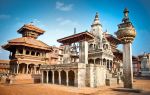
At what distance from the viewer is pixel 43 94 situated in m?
14.2

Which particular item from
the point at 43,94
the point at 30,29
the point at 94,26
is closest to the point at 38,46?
the point at 30,29

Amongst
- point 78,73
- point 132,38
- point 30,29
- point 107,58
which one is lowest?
point 78,73

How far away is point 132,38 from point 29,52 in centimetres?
2557

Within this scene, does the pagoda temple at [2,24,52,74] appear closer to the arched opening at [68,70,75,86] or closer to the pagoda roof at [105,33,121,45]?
the arched opening at [68,70,75,86]

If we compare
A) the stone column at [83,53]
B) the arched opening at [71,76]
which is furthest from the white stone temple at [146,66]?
the arched opening at [71,76]

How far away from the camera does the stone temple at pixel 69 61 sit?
23781mm

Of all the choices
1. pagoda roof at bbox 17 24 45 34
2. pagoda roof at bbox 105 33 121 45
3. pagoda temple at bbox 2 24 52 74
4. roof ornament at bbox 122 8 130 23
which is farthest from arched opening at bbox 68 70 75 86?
pagoda roof at bbox 105 33 121 45

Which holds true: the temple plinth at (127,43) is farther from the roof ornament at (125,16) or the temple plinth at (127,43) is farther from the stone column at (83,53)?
the stone column at (83,53)

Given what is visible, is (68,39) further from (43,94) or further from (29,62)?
(43,94)

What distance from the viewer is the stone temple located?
2378cm

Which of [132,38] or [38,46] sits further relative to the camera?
[38,46]

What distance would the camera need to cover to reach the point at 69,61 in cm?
3241

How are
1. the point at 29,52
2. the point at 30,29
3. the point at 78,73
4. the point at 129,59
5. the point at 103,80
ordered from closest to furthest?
the point at 129,59 < the point at 78,73 < the point at 103,80 < the point at 29,52 < the point at 30,29

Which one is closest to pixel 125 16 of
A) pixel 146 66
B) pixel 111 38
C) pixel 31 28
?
pixel 111 38
